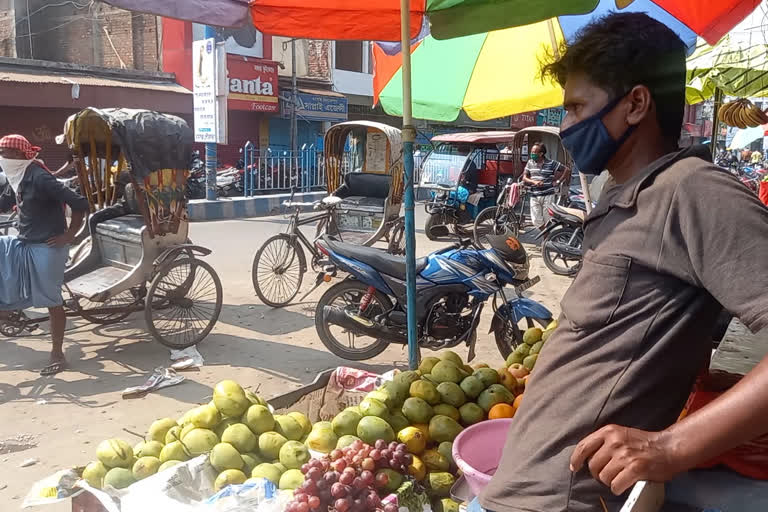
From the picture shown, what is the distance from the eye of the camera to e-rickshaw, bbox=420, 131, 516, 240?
37.6ft

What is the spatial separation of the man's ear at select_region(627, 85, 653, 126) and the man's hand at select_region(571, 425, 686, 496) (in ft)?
2.02

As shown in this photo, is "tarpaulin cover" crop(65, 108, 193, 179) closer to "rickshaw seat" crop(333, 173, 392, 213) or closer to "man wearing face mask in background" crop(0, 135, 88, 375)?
"man wearing face mask in background" crop(0, 135, 88, 375)

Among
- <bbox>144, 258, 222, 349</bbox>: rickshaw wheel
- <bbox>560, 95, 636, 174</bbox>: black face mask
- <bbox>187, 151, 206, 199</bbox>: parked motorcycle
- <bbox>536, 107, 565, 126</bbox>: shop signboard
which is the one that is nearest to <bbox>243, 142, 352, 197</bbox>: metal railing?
<bbox>187, 151, 206, 199</bbox>: parked motorcycle

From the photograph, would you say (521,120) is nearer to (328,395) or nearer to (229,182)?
(229,182)

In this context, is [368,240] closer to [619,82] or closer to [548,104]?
[548,104]

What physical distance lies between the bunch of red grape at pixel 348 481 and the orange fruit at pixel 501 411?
523 mm

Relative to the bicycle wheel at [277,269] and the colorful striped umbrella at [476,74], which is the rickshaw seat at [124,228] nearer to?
the bicycle wheel at [277,269]

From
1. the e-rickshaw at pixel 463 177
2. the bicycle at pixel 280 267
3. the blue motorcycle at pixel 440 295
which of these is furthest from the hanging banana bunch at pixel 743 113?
the e-rickshaw at pixel 463 177

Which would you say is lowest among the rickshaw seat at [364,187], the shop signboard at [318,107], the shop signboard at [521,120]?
the rickshaw seat at [364,187]

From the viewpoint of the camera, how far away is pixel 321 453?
2.34 metres

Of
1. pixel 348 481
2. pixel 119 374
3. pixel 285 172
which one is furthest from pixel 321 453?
pixel 285 172

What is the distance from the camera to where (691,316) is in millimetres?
1107

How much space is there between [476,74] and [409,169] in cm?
174

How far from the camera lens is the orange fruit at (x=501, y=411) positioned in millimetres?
2475
